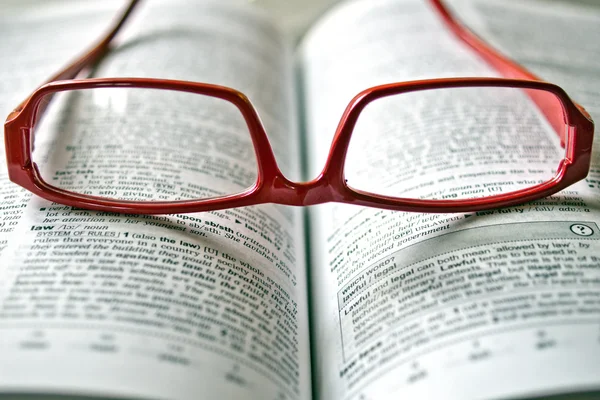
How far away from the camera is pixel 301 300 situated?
0.47 meters

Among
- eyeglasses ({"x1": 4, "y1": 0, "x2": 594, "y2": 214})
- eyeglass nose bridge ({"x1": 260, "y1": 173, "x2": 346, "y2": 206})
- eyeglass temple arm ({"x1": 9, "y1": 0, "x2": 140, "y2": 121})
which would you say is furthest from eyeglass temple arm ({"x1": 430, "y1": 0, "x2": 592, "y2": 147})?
eyeglass temple arm ({"x1": 9, "y1": 0, "x2": 140, "y2": 121})

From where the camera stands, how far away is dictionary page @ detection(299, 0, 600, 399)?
0.36m

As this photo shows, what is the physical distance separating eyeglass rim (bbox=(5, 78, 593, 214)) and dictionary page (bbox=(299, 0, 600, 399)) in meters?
0.02

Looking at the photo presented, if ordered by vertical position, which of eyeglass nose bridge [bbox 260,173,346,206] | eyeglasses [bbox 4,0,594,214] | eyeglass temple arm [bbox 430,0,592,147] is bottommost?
eyeglass nose bridge [bbox 260,173,346,206]

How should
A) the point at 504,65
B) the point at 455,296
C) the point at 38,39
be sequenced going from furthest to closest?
the point at 38,39 → the point at 504,65 → the point at 455,296

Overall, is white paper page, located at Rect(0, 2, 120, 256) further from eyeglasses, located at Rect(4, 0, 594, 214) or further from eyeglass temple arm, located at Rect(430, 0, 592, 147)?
eyeglass temple arm, located at Rect(430, 0, 592, 147)

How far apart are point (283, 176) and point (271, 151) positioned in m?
0.02

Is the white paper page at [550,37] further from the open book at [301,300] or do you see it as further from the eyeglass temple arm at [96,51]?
the eyeglass temple arm at [96,51]

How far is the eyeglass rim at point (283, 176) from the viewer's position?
46cm

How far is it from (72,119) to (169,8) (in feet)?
0.96

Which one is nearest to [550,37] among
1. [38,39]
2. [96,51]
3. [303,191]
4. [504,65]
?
[504,65]

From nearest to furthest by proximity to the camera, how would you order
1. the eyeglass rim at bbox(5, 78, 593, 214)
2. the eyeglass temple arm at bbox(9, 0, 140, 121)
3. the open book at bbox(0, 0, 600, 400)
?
1. the open book at bbox(0, 0, 600, 400)
2. the eyeglass rim at bbox(5, 78, 593, 214)
3. the eyeglass temple arm at bbox(9, 0, 140, 121)

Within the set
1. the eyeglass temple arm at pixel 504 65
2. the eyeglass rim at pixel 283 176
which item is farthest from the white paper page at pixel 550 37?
the eyeglass rim at pixel 283 176

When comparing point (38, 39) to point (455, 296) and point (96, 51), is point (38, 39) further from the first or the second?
point (455, 296)
